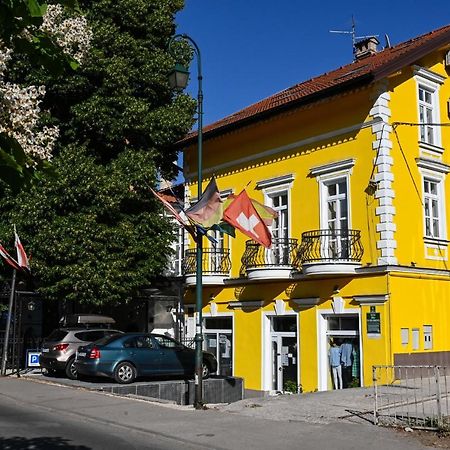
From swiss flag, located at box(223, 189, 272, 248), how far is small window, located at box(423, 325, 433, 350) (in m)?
6.93

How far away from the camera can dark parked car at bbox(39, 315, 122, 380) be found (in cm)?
2019

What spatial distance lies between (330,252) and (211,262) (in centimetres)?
584

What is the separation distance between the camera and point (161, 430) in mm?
10969

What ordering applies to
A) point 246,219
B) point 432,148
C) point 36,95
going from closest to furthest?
point 36,95, point 246,219, point 432,148

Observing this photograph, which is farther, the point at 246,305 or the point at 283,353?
the point at 246,305

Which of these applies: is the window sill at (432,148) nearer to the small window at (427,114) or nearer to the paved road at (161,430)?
the small window at (427,114)

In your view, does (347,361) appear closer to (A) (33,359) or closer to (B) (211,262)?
(B) (211,262)

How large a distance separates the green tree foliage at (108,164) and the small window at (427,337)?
9.90 meters

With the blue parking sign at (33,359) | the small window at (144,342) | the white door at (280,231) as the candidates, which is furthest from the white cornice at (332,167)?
the blue parking sign at (33,359)

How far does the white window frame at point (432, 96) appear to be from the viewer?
20516mm

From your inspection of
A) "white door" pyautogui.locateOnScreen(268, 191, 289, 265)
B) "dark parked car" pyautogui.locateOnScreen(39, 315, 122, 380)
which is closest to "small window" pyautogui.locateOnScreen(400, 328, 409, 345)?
"white door" pyautogui.locateOnScreen(268, 191, 289, 265)

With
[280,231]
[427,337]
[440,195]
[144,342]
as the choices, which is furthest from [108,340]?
[440,195]

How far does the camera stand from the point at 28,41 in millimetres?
4887

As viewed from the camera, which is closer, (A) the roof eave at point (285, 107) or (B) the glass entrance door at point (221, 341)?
(A) the roof eave at point (285, 107)
